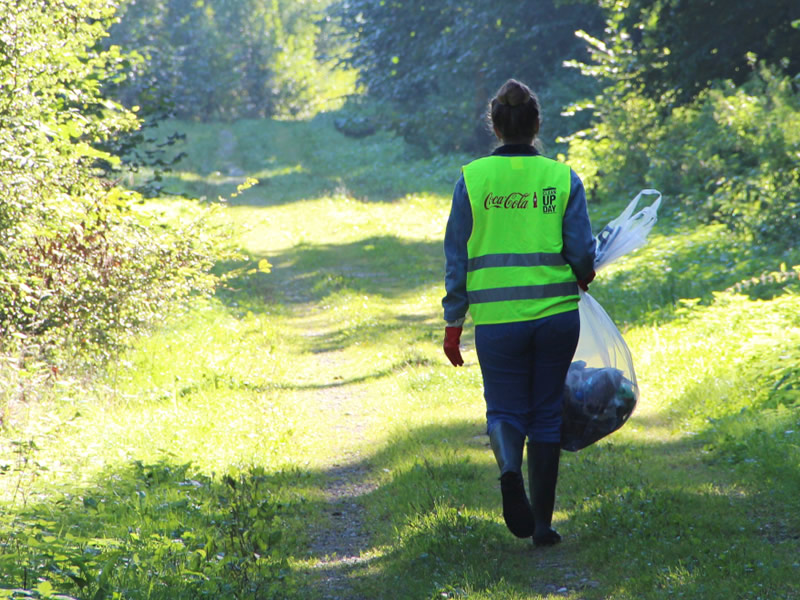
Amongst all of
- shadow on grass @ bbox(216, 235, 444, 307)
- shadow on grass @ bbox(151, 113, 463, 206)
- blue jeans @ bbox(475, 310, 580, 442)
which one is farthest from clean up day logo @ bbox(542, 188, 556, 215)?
shadow on grass @ bbox(151, 113, 463, 206)

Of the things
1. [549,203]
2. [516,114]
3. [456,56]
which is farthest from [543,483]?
[456,56]

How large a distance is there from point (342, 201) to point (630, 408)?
67.2ft

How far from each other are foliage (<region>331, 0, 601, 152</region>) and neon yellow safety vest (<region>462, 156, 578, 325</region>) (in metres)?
20.9

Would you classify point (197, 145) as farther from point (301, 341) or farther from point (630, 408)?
point (630, 408)

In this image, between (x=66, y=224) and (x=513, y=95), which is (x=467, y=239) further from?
(x=66, y=224)

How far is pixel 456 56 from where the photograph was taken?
3309cm

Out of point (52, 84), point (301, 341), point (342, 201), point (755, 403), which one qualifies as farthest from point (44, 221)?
point (342, 201)

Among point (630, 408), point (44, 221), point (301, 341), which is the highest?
point (44, 221)

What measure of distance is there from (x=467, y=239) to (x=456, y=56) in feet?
98.3

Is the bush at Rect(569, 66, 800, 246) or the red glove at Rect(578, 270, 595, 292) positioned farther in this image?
the bush at Rect(569, 66, 800, 246)

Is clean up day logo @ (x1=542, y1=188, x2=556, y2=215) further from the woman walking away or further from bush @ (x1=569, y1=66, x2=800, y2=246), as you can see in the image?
bush @ (x1=569, y1=66, x2=800, y2=246)

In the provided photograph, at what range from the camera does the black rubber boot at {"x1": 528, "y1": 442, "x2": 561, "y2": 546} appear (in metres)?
4.52

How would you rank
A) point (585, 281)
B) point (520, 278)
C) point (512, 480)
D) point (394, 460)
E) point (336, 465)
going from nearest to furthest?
point (512, 480) → point (520, 278) → point (585, 281) → point (394, 460) → point (336, 465)

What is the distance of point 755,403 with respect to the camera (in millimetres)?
6918
